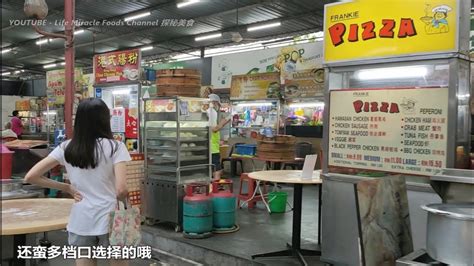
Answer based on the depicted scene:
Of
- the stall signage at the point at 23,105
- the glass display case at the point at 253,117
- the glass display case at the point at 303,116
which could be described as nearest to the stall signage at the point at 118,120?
the glass display case at the point at 253,117

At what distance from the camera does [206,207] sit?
5.08 m

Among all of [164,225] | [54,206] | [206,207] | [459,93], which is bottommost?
[164,225]

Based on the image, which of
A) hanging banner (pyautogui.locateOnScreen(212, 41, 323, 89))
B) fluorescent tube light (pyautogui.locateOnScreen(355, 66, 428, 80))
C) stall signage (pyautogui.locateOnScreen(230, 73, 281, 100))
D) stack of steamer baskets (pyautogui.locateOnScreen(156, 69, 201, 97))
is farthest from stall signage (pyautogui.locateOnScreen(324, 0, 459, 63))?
stall signage (pyautogui.locateOnScreen(230, 73, 281, 100))

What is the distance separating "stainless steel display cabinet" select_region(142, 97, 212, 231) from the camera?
18.0 ft

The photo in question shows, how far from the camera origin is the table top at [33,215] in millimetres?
→ 2238

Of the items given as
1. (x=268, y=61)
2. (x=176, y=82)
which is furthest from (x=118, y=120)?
(x=268, y=61)

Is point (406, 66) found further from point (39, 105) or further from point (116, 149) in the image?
point (39, 105)

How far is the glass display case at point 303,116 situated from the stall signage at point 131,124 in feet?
14.5

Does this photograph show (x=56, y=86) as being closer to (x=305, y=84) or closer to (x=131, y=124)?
(x=131, y=124)

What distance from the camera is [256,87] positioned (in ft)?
35.3

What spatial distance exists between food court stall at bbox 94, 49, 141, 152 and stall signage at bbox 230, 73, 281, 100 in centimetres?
450

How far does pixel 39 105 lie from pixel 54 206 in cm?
1693

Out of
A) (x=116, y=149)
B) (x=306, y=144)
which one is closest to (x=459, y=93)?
(x=116, y=149)

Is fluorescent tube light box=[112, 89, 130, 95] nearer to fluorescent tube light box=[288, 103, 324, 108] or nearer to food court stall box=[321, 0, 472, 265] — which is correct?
food court stall box=[321, 0, 472, 265]
